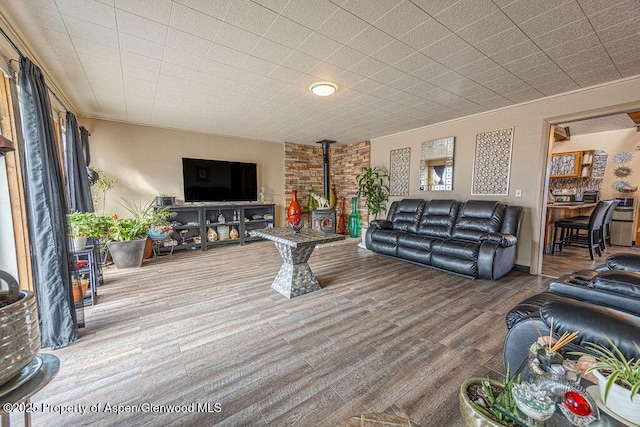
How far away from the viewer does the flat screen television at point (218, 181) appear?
492 cm

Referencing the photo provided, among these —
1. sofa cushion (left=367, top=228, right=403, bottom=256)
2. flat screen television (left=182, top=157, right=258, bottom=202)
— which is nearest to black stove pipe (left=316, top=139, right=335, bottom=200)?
flat screen television (left=182, top=157, right=258, bottom=202)

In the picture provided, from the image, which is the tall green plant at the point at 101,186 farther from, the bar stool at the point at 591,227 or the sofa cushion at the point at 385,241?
the bar stool at the point at 591,227

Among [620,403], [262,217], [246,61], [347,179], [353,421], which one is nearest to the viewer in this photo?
[620,403]

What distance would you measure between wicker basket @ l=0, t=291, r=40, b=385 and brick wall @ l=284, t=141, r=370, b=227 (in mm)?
5685

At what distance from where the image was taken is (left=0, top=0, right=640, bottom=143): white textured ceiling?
5.76 feet

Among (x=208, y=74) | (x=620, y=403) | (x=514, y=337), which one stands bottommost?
(x=514, y=337)

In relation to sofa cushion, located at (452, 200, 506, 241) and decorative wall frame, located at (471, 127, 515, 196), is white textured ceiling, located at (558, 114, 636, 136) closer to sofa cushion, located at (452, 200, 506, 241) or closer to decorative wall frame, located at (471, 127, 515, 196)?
decorative wall frame, located at (471, 127, 515, 196)

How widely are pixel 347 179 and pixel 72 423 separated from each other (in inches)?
242

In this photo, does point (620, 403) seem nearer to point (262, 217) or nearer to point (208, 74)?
point (208, 74)

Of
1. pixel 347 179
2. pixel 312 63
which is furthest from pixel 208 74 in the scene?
pixel 347 179

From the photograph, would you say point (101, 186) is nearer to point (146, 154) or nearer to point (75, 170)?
point (75, 170)

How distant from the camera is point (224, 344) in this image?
1.93 m

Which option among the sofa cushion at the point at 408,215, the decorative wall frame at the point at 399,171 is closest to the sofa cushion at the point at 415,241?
the sofa cushion at the point at 408,215

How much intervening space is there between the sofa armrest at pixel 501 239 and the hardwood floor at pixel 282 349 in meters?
0.51
